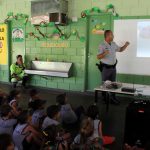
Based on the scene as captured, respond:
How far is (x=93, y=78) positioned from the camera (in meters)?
5.70

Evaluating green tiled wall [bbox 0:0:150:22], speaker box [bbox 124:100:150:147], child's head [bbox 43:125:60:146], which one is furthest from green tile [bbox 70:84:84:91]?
child's head [bbox 43:125:60:146]

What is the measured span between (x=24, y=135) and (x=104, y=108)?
7.60 ft

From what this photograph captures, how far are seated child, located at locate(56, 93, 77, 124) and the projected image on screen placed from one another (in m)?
2.35

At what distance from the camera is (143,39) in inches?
199

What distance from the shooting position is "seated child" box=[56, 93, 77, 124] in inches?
132

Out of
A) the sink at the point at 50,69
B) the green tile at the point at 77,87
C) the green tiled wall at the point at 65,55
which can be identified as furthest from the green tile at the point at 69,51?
the green tile at the point at 77,87

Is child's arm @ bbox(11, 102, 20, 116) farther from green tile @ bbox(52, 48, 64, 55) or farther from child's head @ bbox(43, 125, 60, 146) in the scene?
green tile @ bbox(52, 48, 64, 55)

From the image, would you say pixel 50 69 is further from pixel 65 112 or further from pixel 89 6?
pixel 65 112

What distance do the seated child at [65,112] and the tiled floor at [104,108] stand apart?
483 millimetres

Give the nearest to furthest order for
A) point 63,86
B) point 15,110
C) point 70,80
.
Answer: point 15,110, point 70,80, point 63,86

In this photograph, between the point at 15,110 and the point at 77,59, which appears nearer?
the point at 15,110

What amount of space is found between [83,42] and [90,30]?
0.31m

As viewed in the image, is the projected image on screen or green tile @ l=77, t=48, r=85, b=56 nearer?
the projected image on screen

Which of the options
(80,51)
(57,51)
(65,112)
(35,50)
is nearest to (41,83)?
(35,50)
